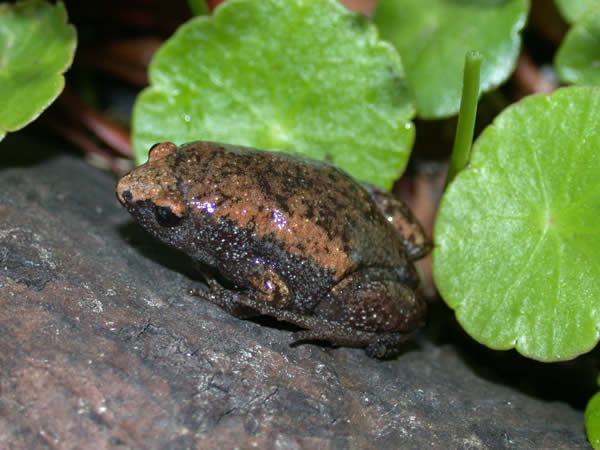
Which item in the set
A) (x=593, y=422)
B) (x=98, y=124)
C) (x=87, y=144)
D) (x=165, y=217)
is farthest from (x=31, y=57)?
(x=593, y=422)

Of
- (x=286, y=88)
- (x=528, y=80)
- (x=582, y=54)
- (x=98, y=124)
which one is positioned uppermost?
(x=582, y=54)

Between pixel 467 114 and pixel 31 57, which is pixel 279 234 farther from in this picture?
pixel 31 57

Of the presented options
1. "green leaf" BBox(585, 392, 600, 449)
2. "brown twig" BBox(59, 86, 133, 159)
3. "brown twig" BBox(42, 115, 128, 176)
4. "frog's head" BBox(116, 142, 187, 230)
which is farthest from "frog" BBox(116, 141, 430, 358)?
"brown twig" BBox(42, 115, 128, 176)

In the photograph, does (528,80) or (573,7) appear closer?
(573,7)

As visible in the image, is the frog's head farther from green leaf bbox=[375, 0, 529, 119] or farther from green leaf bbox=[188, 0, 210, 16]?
green leaf bbox=[375, 0, 529, 119]

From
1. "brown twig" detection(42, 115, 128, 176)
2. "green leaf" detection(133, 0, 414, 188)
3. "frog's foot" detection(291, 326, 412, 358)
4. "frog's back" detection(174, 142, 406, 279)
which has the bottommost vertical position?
A: "brown twig" detection(42, 115, 128, 176)

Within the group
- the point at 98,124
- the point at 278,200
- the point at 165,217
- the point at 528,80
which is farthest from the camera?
the point at 528,80
